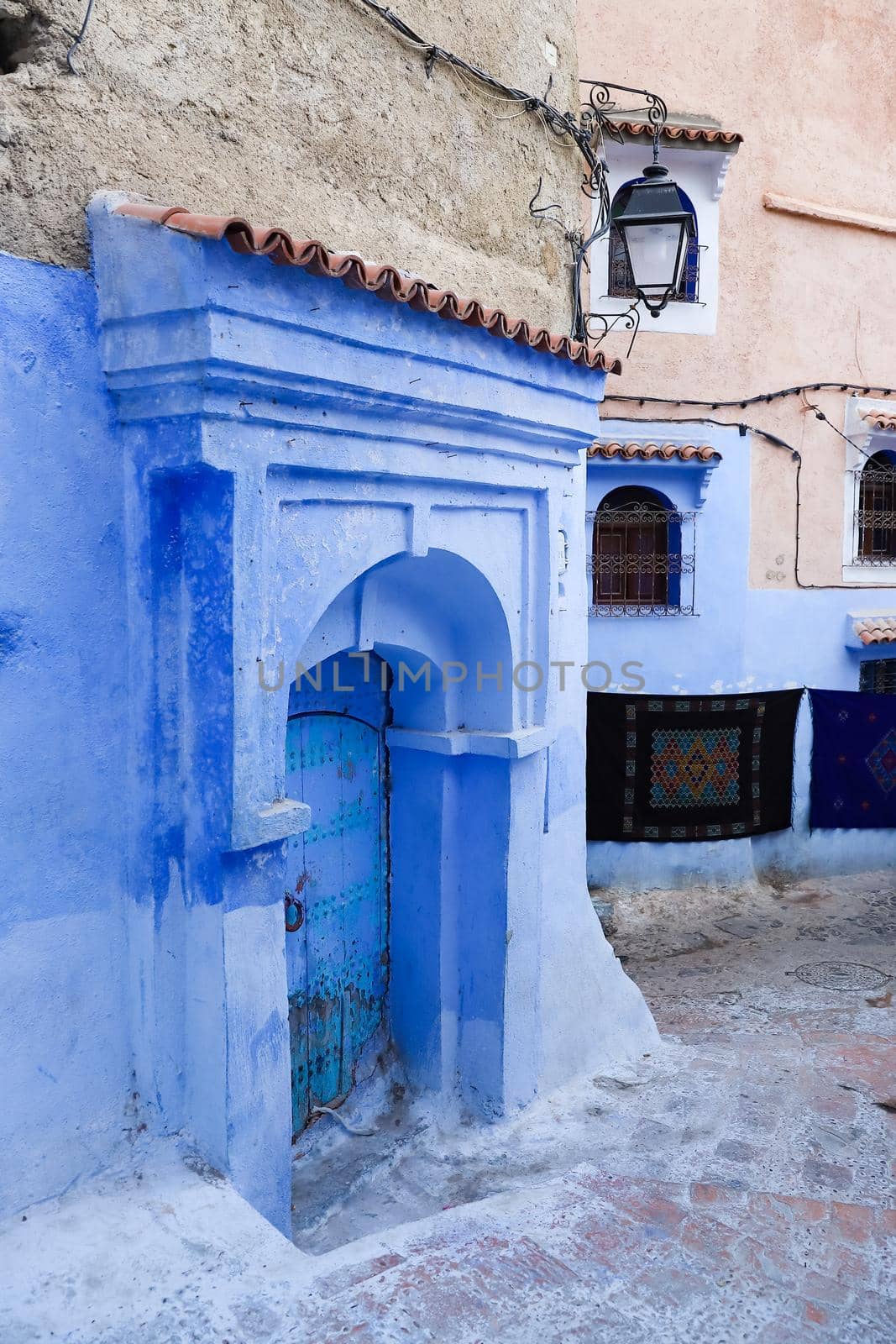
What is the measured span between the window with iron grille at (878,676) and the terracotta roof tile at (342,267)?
748 cm

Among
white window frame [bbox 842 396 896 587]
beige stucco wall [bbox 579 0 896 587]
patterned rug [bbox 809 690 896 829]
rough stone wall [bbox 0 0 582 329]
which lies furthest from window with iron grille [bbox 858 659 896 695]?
rough stone wall [bbox 0 0 582 329]

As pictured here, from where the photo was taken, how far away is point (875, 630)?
34.5 ft

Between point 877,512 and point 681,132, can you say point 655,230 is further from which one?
point 877,512

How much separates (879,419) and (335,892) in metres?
7.90

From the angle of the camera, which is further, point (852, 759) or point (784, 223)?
point (852, 759)

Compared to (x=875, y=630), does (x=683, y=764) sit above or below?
below

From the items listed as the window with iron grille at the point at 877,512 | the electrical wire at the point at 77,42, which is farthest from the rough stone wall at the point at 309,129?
the window with iron grille at the point at 877,512

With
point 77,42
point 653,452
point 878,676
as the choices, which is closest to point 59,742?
point 77,42

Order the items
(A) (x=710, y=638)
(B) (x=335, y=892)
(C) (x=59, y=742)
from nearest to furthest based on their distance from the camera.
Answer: (C) (x=59, y=742)
(B) (x=335, y=892)
(A) (x=710, y=638)

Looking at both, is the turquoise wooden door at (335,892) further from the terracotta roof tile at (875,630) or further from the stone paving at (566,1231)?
the terracotta roof tile at (875,630)

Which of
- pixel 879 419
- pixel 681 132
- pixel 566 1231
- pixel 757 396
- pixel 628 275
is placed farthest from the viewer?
pixel 879 419

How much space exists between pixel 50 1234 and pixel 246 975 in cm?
92

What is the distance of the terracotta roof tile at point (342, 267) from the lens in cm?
302

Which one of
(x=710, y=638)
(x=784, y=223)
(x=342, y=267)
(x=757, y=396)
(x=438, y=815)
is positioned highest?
(x=784, y=223)
